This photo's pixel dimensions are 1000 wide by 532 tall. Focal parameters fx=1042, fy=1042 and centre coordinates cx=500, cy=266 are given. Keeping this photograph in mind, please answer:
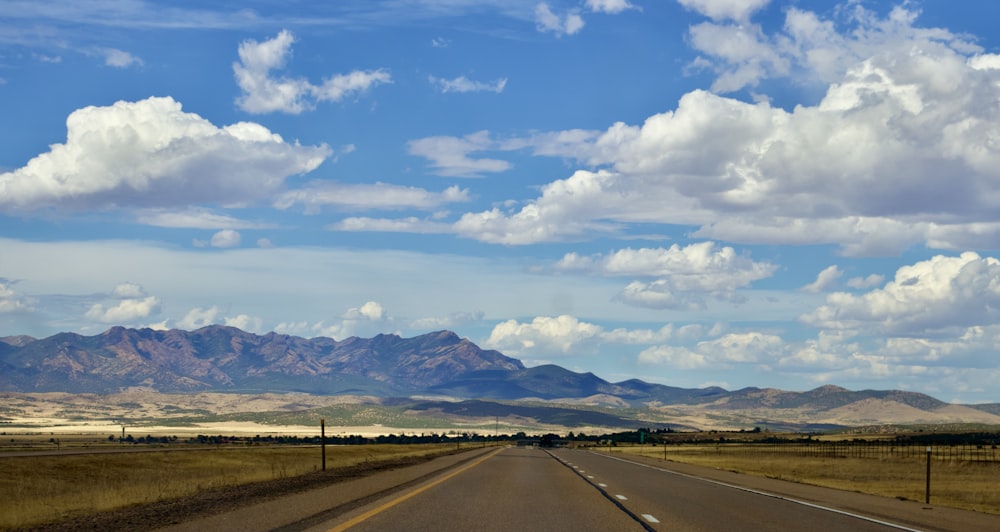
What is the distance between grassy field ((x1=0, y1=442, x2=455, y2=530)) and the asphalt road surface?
5.07m

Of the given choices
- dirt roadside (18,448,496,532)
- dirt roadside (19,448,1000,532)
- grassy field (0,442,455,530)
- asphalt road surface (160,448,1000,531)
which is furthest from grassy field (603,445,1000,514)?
grassy field (0,442,455,530)

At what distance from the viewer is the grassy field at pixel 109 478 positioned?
26531 mm

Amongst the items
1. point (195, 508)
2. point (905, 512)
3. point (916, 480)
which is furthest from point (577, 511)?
point (916, 480)

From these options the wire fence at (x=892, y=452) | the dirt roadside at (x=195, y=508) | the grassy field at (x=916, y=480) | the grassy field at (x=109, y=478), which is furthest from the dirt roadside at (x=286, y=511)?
the wire fence at (x=892, y=452)

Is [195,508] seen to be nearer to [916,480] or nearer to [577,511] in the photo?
[577,511]

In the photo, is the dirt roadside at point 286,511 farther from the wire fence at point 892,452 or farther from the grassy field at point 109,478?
the wire fence at point 892,452

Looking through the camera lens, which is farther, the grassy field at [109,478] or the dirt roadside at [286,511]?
the grassy field at [109,478]

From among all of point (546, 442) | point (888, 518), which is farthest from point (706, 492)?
point (546, 442)

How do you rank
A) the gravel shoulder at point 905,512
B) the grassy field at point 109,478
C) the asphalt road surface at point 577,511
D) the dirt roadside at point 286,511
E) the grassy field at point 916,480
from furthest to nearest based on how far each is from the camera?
1. the grassy field at point 916,480
2. the grassy field at point 109,478
3. the gravel shoulder at point 905,512
4. the dirt roadside at point 286,511
5. the asphalt road surface at point 577,511

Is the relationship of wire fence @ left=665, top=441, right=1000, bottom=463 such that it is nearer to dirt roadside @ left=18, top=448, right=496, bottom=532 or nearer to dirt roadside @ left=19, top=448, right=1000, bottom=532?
dirt roadside @ left=19, top=448, right=1000, bottom=532

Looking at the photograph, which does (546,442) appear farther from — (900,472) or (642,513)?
(642,513)

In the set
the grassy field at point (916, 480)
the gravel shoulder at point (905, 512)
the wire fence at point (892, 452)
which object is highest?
the gravel shoulder at point (905, 512)

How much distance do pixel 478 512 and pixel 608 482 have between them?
14.6m

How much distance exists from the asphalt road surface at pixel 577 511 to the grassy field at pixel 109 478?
5.07 meters
